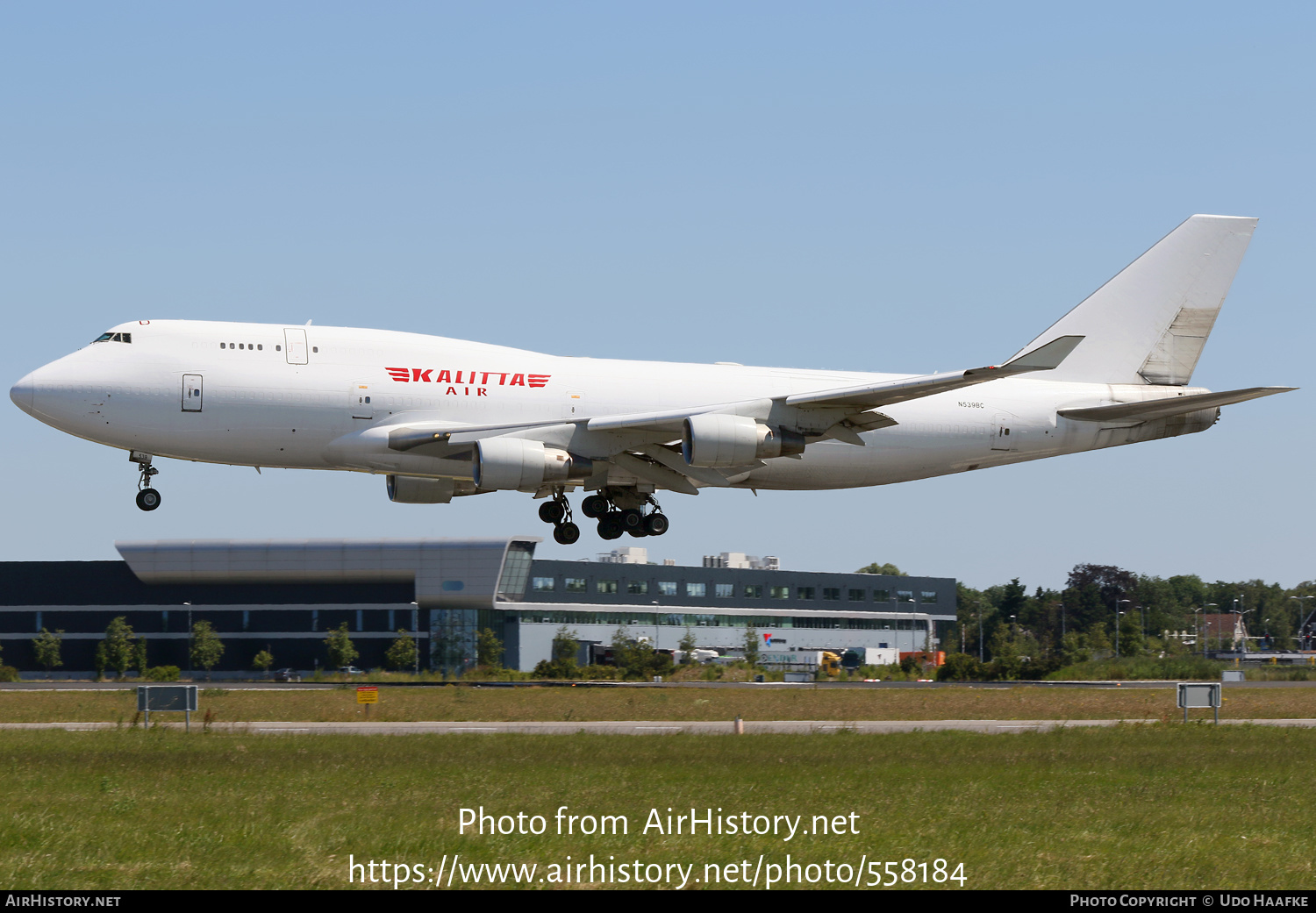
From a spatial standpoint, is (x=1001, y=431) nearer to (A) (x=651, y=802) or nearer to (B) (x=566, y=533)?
(B) (x=566, y=533)

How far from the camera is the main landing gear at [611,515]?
42094mm

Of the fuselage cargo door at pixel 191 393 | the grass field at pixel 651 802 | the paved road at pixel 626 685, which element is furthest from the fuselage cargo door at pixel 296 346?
the paved road at pixel 626 685

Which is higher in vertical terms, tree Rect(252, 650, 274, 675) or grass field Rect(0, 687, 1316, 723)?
grass field Rect(0, 687, 1316, 723)

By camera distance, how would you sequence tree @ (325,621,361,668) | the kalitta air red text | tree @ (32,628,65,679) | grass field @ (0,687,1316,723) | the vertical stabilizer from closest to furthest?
the kalitta air red text < the vertical stabilizer < grass field @ (0,687,1316,723) < tree @ (325,621,361,668) < tree @ (32,628,65,679)

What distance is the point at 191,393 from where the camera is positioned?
3575 cm

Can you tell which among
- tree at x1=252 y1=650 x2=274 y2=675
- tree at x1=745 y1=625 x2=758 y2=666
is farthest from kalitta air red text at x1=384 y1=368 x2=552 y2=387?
tree at x1=252 y1=650 x2=274 y2=675

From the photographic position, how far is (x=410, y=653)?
110 m

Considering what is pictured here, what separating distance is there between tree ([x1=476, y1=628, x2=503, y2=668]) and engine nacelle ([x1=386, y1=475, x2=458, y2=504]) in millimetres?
68075

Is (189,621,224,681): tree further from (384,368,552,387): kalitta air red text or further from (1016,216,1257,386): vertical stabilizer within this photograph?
(1016,216,1257,386): vertical stabilizer

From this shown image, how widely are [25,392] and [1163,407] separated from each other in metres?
32.1

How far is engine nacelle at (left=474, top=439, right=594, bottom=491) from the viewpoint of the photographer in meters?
36.6

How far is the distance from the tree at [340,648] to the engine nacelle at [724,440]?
253ft

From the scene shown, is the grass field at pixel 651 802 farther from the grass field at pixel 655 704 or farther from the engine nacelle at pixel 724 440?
the grass field at pixel 655 704
